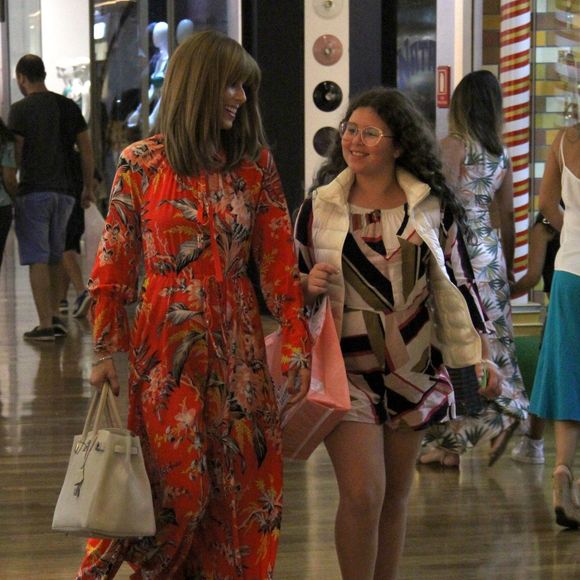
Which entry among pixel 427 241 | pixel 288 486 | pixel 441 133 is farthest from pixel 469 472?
pixel 441 133

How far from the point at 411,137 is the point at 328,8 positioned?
6.15 m

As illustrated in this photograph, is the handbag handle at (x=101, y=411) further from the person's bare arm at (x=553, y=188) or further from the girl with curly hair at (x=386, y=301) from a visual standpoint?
the person's bare arm at (x=553, y=188)

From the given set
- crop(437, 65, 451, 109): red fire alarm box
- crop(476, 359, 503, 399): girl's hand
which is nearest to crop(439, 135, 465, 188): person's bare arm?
crop(476, 359, 503, 399): girl's hand

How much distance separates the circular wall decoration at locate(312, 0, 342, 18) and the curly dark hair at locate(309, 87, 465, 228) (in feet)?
19.8

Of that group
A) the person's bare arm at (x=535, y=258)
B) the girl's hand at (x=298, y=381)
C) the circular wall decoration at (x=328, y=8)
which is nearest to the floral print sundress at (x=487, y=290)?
the person's bare arm at (x=535, y=258)

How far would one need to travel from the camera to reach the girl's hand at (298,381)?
9.91 feet

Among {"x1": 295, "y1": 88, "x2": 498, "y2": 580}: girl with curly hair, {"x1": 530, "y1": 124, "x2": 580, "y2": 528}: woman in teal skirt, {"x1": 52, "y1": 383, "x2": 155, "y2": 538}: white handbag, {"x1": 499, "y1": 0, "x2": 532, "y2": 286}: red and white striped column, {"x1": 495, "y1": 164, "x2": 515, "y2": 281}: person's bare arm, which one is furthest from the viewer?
{"x1": 499, "y1": 0, "x2": 532, "y2": 286}: red and white striped column

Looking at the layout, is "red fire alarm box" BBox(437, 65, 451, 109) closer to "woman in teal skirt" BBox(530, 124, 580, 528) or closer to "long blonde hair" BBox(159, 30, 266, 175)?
"woman in teal skirt" BBox(530, 124, 580, 528)

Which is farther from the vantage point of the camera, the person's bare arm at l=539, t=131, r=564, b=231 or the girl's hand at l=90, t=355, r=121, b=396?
the person's bare arm at l=539, t=131, r=564, b=231

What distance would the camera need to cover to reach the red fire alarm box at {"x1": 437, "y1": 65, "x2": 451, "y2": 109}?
342 inches

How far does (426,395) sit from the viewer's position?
3217 mm

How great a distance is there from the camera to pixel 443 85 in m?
8.80

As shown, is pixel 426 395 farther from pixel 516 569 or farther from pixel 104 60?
pixel 104 60

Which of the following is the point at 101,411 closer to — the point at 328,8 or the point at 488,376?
the point at 488,376
